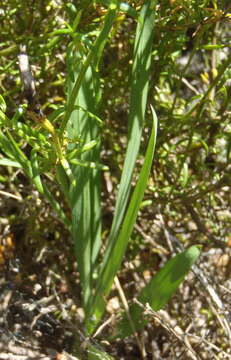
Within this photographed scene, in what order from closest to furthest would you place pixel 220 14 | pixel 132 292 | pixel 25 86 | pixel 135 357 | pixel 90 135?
pixel 25 86 < pixel 220 14 < pixel 90 135 < pixel 135 357 < pixel 132 292

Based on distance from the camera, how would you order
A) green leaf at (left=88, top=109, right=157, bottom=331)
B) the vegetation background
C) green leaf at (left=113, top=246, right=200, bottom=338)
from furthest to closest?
1. the vegetation background
2. green leaf at (left=113, top=246, right=200, bottom=338)
3. green leaf at (left=88, top=109, right=157, bottom=331)

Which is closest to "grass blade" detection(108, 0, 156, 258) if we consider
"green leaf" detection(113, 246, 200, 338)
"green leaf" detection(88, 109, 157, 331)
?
"green leaf" detection(88, 109, 157, 331)

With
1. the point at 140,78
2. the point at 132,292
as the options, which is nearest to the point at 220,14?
the point at 140,78

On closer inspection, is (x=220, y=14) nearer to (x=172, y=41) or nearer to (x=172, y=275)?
(x=172, y=41)

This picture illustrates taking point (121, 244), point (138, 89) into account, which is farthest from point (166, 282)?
point (138, 89)

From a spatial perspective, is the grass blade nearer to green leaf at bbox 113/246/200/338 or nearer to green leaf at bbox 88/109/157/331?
green leaf at bbox 88/109/157/331

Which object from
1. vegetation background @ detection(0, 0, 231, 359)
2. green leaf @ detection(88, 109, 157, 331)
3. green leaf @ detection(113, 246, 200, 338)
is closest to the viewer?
green leaf @ detection(88, 109, 157, 331)

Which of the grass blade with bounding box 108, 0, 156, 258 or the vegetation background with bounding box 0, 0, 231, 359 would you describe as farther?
the vegetation background with bounding box 0, 0, 231, 359
